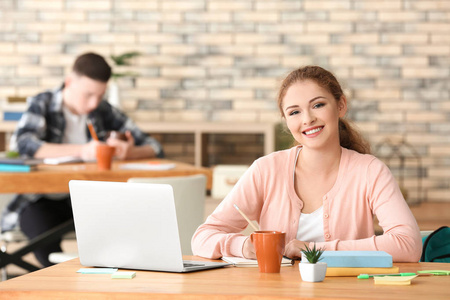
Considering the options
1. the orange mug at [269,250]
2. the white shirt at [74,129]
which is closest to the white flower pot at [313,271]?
the orange mug at [269,250]

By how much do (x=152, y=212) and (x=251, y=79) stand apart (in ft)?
12.7

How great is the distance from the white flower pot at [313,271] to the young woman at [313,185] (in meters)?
0.49

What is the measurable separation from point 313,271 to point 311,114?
693 millimetres

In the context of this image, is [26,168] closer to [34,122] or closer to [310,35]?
[34,122]

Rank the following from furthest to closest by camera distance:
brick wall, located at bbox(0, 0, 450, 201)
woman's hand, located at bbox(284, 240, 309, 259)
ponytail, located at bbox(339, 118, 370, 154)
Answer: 1. brick wall, located at bbox(0, 0, 450, 201)
2. ponytail, located at bbox(339, 118, 370, 154)
3. woman's hand, located at bbox(284, 240, 309, 259)

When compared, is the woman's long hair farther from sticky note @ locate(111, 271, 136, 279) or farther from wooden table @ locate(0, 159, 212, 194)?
wooden table @ locate(0, 159, 212, 194)

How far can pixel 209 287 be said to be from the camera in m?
1.40

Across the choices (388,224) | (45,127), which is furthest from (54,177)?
(388,224)

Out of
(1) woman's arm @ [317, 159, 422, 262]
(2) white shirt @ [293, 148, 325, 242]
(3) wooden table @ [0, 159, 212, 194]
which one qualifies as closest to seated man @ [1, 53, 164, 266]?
(3) wooden table @ [0, 159, 212, 194]

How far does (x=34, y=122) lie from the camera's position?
12.0ft

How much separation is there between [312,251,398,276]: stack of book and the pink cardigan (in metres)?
0.22

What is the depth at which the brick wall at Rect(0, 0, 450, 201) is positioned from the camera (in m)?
5.21

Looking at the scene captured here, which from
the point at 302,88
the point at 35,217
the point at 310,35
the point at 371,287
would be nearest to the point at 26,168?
the point at 35,217

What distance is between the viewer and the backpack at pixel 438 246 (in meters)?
1.94
